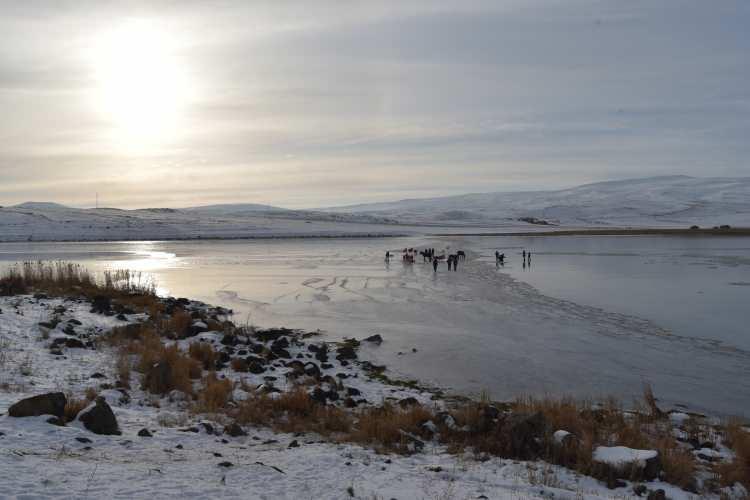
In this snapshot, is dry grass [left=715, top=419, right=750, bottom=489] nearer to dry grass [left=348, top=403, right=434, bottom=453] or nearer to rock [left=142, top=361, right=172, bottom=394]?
dry grass [left=348, top=403, right=434, bottom=453]

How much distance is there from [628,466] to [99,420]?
5.42 meters

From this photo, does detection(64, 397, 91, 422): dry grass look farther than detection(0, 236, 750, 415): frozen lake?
No

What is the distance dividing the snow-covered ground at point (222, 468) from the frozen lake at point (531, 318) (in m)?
3.64

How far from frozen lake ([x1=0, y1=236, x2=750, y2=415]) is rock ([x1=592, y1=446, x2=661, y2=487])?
10.7 ft

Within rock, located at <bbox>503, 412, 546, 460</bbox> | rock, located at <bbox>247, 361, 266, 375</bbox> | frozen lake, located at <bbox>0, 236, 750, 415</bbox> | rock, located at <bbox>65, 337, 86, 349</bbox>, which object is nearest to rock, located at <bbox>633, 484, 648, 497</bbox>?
rock, located at <bbox>503, 412, 546, 460</bbox>

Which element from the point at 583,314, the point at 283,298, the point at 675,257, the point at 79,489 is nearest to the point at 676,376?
the point at 583,314

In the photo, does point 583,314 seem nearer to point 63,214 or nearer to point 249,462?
point 249,462

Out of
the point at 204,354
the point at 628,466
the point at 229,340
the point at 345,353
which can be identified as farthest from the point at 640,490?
the point at 229,340

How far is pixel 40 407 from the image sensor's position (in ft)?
20.6

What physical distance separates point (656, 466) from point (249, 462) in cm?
404

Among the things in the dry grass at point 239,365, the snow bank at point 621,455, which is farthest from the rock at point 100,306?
the snow bank at point 621,455

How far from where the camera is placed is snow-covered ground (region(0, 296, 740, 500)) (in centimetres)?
479

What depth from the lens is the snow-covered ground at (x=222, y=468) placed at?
15.7 feet

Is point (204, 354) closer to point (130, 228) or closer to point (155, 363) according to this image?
point (155, 363)
